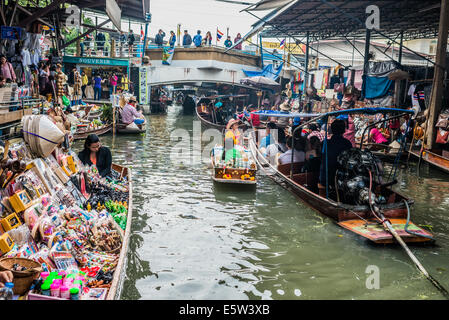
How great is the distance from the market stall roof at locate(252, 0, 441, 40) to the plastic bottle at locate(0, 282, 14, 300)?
1007cm

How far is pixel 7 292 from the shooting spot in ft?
9.82

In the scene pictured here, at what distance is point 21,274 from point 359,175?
5124 mm

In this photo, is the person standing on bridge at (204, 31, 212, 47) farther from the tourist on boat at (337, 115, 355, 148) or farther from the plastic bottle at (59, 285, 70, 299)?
the plastic bottle at (59, 285, 70, 299)

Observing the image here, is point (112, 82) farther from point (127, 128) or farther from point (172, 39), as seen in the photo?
point (127, 128)

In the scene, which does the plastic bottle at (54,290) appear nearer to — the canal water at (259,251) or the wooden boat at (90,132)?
the canal water at (259,251)

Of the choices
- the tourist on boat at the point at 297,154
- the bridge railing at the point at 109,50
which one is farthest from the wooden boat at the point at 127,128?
the bridge railing at the point at 109,50

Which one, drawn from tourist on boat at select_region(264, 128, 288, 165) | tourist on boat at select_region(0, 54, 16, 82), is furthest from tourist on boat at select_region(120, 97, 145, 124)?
tourist on boat at select_region(264, 128, 288, 165)

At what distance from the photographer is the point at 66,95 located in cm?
1589

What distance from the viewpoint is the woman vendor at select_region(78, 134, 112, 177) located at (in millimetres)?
6855

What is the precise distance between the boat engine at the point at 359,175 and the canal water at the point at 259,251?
24.7 inches

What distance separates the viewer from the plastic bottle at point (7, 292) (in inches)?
117

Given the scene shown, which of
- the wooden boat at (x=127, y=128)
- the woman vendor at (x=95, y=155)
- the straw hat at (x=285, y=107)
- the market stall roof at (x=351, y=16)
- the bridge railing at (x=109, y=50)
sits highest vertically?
the market stall roof at (x=351, y=16)
